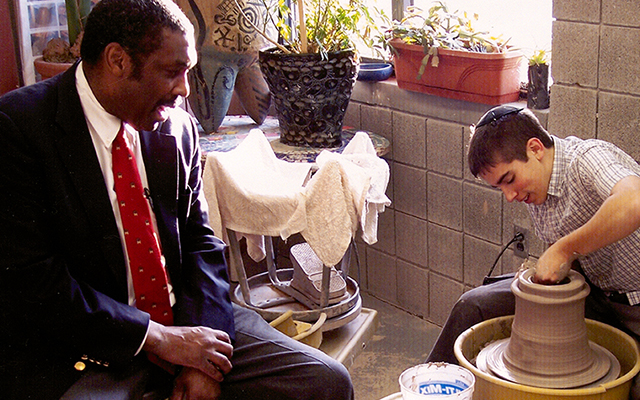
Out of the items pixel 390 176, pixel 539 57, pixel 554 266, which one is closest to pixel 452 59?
pixel 539 57

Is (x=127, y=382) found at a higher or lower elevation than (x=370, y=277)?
higher

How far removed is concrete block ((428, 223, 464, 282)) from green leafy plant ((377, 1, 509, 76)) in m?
0.66

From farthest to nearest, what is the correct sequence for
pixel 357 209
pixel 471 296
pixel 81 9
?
1. pixel 81 9
2. pixel 357 209
3. pixel 471 296

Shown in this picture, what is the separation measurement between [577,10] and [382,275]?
1550 millimetres

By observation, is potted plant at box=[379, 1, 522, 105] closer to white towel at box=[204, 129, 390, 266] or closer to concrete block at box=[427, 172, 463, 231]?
concrete block at box=[427, 172, 463, 231]

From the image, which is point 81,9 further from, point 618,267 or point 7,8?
point 618,267

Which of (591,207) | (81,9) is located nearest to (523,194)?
(591,207)

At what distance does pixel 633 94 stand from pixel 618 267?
0.58m

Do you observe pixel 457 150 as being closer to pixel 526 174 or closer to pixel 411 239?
pixel 411 239

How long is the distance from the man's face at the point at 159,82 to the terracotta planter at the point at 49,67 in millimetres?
1325

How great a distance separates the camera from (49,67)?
3.07 meters

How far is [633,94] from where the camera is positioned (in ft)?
7.25

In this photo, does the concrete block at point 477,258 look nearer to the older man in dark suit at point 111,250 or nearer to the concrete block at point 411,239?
the concrete block at point 411,239

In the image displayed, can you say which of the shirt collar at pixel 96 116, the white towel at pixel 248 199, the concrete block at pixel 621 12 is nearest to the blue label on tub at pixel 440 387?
the white towel at pixel 248 199
